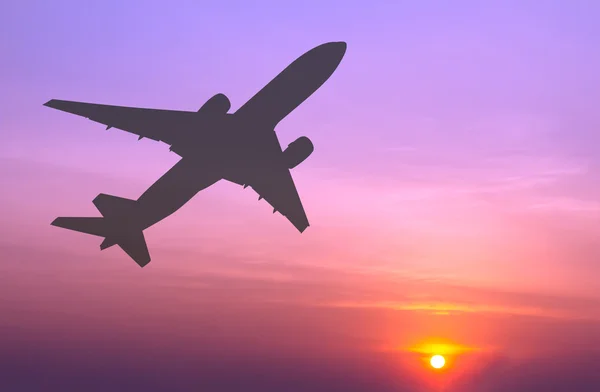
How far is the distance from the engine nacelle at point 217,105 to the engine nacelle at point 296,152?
27.6 ft

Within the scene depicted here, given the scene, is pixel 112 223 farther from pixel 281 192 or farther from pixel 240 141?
pixel 281 192

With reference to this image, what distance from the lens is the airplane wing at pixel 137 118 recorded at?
68.4 metres

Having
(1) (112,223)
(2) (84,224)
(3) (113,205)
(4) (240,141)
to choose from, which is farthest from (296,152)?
(2) (84,224)

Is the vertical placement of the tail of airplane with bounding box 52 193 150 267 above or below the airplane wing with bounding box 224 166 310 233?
below

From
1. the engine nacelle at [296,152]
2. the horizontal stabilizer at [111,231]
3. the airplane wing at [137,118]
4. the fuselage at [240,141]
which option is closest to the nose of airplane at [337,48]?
the fuselage at [240,141]

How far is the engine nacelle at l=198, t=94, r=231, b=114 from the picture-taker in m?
67.1

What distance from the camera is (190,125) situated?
225ft

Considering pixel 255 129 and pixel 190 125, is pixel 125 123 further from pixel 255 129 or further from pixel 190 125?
pixel 255 129

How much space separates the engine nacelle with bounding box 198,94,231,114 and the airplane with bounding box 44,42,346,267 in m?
0.09

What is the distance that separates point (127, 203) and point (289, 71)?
825 inches

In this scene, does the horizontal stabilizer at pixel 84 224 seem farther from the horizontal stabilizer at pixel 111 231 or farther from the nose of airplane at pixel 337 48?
the nose of airplane at pixel 337 48

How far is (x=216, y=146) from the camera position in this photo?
69562 mm

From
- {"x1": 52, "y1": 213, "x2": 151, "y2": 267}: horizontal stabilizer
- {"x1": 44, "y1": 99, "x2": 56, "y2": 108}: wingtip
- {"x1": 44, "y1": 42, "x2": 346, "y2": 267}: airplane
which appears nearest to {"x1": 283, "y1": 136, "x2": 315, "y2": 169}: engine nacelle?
{"x1": 44, "y1": 42, "x2": 346, "y2": 267}: airplane

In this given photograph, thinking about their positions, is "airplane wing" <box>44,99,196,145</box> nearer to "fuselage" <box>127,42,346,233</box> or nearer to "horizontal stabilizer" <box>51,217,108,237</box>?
"fuselage" <box>127,42,346,233</box>
